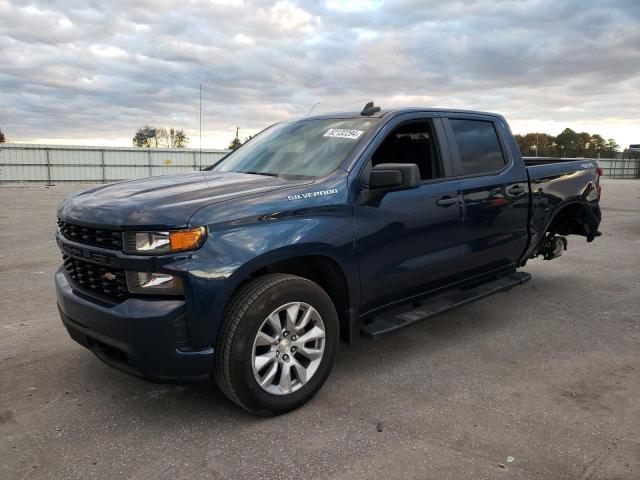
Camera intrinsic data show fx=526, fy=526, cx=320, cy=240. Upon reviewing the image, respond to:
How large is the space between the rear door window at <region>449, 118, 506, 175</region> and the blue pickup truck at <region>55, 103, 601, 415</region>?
0.06 ft

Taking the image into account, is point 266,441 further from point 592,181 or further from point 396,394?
point 592,181

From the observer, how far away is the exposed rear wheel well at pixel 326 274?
3285 mm

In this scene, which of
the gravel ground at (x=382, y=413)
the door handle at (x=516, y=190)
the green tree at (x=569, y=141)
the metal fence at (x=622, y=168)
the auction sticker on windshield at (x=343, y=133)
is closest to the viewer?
the gravel ground at (x=382, y=413)

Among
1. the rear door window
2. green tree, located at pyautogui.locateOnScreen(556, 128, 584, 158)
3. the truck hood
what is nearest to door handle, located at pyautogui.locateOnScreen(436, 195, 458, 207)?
the rear door window

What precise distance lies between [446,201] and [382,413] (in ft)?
5.55

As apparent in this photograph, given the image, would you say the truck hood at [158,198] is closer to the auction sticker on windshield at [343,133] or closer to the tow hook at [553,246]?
the auction sticker on windshield at [343,133]

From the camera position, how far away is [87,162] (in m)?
34.2

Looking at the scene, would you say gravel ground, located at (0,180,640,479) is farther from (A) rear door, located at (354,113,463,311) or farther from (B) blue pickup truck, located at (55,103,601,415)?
(A) rear door, located at (354,113,463,311)

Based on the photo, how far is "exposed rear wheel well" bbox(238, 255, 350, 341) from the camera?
3.29m

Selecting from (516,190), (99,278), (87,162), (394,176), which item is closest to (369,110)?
(394,176)

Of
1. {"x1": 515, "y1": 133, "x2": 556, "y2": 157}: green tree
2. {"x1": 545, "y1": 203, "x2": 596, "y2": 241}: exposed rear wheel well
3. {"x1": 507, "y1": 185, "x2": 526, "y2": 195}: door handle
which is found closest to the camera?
{"x1": 507, "y1": 185, "x2": 526, "y2": 195}: door handle

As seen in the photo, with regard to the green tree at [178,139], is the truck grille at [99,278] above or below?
below

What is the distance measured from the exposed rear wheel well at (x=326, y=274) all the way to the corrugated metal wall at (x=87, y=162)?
28.1 meters

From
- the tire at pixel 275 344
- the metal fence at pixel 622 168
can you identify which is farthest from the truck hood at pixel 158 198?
the metal fence at pixel 622 168
